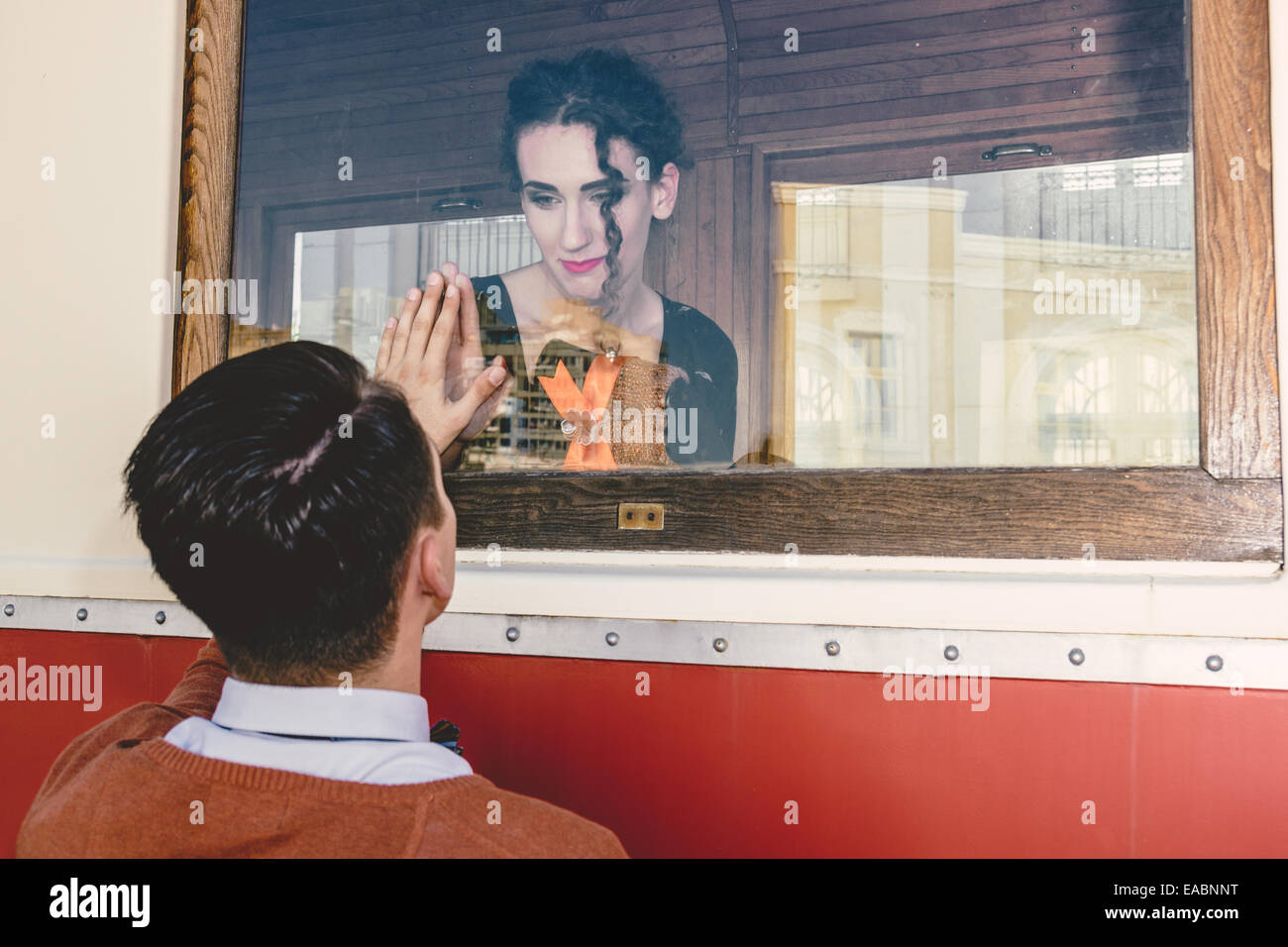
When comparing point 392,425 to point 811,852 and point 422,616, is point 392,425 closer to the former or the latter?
point 422,616

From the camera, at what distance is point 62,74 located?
52.2 inches

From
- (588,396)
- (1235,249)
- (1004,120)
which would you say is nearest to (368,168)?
(588,396)

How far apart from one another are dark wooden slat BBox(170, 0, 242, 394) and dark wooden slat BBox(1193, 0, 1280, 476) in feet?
3.65

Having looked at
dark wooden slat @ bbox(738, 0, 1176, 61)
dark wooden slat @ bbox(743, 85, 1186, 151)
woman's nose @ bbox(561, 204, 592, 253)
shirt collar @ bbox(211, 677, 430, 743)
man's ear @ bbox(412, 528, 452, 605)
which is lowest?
shirt collar @ bbox(211, 677, 430, 743)

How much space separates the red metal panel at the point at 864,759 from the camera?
0.87 meters

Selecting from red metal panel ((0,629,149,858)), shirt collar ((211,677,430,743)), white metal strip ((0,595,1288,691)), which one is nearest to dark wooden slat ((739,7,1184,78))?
white metal strip ((0,595,1288,691))

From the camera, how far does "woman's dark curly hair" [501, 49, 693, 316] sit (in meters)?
1.13

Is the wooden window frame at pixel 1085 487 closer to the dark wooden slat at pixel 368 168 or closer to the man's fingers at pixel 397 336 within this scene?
the man's fingers at pixel 397 336

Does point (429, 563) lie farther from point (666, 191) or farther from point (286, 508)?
point (666, 191)

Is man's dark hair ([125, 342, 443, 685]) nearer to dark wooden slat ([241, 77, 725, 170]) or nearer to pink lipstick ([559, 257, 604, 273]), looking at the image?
pink lipstick ([559, 257, 604, 273])

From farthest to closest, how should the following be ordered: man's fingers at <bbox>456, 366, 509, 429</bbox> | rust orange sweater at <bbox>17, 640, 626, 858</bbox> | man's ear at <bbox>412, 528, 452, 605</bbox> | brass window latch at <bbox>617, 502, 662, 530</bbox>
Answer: man's fingers at <bbox>456, 366, 509, 429</bbox>, brass window latch at <bbox>617, 502, 662, 530</bbox>, man's ear at <bbox>412, 528, 452, 605</bbox>, rust orange sweater at <bbox>17, 640, 626, 858</bbox>

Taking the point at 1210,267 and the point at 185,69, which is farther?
the point at 185,69
